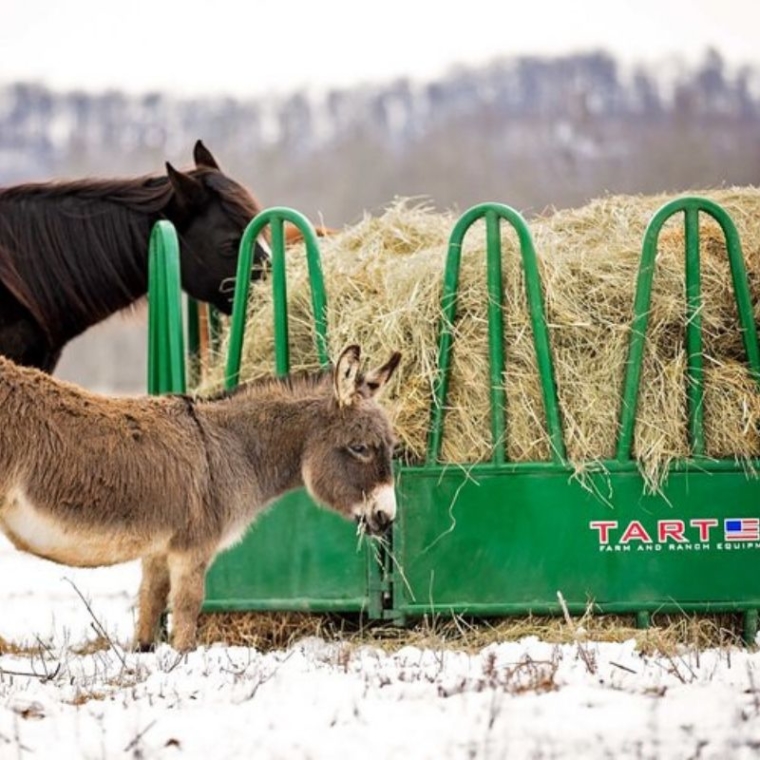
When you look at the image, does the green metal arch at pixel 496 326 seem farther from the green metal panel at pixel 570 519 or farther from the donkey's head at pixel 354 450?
the donkey's head at pixel 354 450

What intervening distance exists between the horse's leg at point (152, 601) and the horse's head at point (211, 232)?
6.77ft

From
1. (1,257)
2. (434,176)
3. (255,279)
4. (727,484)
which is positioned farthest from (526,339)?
(434,176)

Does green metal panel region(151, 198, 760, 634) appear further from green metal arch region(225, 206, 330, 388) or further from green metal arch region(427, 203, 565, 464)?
green metal arch region(225, 206, 330, 388)

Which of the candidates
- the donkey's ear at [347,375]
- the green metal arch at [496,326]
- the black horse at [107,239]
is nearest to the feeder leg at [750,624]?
the green metal arch at [496,326]

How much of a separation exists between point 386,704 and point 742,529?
2483 millimetres

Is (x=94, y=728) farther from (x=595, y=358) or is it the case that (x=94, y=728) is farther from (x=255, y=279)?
(x=255, y=279)

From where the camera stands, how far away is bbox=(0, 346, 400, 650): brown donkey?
6.13m

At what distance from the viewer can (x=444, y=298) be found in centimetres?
700

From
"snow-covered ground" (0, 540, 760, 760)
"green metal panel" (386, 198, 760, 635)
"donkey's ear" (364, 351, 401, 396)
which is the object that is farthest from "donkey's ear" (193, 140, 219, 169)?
"snow-covered ground" (0, 540, 760, 760)

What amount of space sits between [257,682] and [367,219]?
345 cm

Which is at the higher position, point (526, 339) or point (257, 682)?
point (526, 339)

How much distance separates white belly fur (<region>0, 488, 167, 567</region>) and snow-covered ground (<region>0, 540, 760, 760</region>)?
1.39 feet

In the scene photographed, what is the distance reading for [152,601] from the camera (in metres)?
6.75

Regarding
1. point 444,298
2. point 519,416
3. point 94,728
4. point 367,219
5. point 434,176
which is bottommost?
point 94,728
